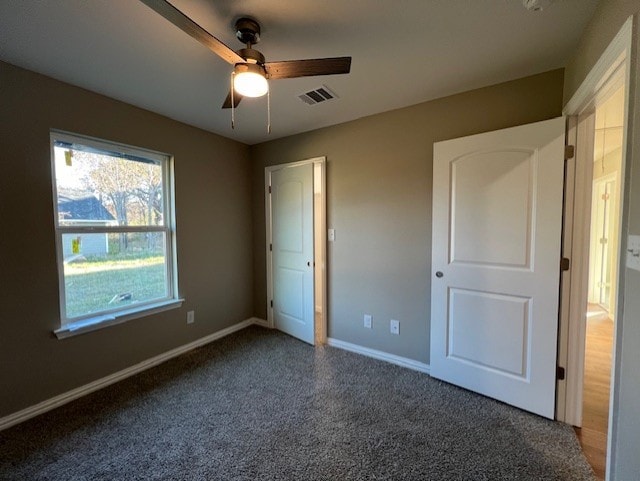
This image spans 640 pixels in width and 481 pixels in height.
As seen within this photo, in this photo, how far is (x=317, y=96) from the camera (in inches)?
89.8

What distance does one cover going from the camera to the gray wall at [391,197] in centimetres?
213

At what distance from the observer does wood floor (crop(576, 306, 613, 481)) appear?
1612 mm

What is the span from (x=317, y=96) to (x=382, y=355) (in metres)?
2.39

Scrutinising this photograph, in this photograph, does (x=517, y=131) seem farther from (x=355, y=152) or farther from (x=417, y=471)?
(x=417, y=471)

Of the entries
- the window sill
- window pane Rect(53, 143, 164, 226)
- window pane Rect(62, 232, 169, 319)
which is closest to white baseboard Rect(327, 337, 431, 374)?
the window sill

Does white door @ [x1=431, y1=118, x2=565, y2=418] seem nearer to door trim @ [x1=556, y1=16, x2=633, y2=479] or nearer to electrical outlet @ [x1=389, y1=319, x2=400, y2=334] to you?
door trim @ [x1=556, y1=16, x2=633, y2=479]

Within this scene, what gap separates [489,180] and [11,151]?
3.20m

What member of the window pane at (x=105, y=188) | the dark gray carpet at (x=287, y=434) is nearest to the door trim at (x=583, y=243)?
the dark gray carpet at (x=287, y=434)

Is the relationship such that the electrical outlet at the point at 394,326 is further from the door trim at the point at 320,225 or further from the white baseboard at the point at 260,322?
the white baseboard at the point at 260,322

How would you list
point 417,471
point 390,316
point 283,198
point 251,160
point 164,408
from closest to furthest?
1. point 417,471
2. point 164,408
3. point 390,316
4. point 283,198
5. point 251,160

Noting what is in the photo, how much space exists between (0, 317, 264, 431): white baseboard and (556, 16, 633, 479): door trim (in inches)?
121

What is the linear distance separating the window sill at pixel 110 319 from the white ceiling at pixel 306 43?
5.83ft

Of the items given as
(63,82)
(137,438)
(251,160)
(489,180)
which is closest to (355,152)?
(489,180)

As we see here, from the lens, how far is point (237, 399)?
2.11 meters
